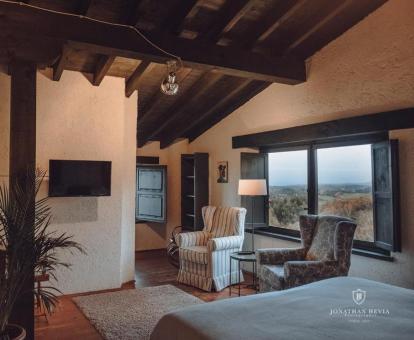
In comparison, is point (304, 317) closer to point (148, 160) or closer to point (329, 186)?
point (329, 186)

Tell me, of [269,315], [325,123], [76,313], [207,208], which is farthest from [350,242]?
[76,313]

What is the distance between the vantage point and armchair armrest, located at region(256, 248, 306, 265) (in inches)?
158

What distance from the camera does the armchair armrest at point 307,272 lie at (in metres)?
3.47

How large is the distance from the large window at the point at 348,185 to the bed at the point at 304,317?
188cm

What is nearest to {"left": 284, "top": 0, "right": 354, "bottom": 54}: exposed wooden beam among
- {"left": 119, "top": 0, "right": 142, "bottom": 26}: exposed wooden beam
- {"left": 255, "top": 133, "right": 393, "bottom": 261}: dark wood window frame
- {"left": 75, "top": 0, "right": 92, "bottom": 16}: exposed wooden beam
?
{"left": 255, "top": 133, "right": 393, "bottom": 261}: dark wood window frame

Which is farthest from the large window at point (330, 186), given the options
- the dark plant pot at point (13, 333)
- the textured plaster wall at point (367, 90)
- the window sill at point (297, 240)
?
the dark plant pot at point (13, 333)

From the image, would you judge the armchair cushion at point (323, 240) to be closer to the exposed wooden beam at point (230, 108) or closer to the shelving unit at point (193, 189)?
the exposed wooden beam at point (230, 108)

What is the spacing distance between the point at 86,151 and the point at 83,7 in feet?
6.17

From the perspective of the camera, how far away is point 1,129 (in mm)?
4160

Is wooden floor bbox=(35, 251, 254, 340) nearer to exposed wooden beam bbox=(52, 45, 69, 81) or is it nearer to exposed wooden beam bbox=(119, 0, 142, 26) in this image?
exposed wooden beam bbox=(52, 45, 69, 81)

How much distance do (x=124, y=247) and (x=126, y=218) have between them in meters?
0.40

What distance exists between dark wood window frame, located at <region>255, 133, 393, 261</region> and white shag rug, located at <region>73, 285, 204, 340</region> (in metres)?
1.61

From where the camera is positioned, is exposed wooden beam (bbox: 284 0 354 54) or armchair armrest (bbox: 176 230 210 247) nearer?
exposed wooden beam (bbox: 284 0 354 54)

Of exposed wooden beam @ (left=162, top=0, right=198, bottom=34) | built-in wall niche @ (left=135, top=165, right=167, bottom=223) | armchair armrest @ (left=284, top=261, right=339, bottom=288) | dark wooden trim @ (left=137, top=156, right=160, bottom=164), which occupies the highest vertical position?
exposed wooden beam @ (left=162, top=0, right=198, bottom=34)
